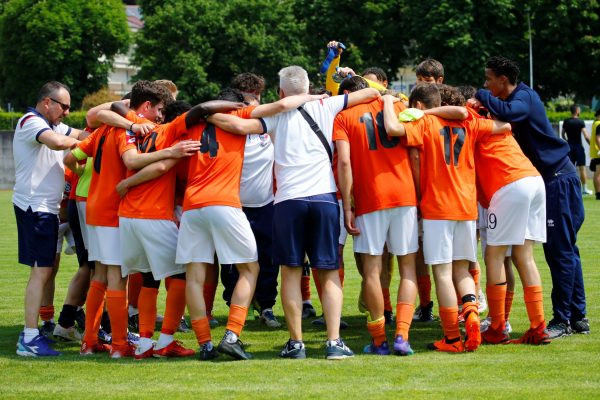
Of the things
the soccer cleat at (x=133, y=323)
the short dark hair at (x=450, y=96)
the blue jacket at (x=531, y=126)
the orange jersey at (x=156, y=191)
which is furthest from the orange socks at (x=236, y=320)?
the blue jacket at (x=531, y=126)

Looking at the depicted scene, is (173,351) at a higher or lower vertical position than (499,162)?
lower

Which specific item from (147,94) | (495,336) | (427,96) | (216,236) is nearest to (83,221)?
(147,94)

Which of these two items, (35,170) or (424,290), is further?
(424,290)

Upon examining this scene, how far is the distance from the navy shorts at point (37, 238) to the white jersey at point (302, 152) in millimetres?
2353

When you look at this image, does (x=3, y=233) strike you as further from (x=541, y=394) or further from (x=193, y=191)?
(x=541, y=394)

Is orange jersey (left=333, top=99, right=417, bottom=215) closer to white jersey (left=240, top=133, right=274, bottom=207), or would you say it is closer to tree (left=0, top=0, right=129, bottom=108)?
white jersey (left=240, top=133, right=274, bottom=207)

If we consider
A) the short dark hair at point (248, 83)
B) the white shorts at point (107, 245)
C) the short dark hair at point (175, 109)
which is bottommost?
the white shorts at point (107, 245)

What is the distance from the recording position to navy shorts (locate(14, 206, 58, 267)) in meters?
9.01

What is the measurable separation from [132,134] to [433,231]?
2.83 metres

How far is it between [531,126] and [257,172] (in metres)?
2.74

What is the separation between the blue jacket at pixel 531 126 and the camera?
873 cm

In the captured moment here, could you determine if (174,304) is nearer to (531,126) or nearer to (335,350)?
(335,350)

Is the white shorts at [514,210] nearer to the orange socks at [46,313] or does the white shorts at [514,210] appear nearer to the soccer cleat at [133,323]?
the soccer cleat at [133,323]

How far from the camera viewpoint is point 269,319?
10.4m
